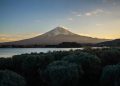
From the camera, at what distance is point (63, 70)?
43.7 ft

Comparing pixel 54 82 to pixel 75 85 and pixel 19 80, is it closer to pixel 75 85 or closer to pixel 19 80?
pixel 75 85

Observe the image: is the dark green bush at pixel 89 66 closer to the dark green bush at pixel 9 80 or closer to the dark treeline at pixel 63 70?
the dark treeline at pixel 63 70

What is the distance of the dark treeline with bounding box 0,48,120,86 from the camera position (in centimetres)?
1297

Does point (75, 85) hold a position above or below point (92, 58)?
below

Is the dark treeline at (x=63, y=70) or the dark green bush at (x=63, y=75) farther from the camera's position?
the dark green bush at (x=63, y=75)

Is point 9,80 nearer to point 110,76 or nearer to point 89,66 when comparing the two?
point 110,76

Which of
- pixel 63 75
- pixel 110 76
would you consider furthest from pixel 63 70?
pixel 110 76

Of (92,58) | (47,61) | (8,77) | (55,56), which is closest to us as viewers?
(8,77)

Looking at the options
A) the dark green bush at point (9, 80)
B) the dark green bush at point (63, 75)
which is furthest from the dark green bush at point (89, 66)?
the dark green bush at point (9, 80)

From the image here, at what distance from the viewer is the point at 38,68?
52.9 feet

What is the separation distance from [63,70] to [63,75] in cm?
31

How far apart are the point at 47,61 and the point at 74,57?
6.60 feet

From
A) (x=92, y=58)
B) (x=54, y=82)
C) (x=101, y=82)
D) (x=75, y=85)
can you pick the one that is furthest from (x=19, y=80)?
(x=92, y=58)

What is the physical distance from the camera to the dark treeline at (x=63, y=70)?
13.0 meters
